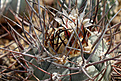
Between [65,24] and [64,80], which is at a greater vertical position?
[65,24]

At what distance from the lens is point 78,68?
51 centimetres

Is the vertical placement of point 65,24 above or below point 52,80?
above

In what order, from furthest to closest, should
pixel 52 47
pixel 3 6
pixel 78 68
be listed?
pixel 3 6 → pixel 52 47 → pixel 78 68

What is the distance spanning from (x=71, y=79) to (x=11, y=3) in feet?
3.79

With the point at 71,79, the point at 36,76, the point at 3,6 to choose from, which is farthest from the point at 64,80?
the point at 3,6

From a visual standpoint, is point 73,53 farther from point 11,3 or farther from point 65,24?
point 11,3

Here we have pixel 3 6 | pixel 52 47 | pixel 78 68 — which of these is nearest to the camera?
pixel 78 68

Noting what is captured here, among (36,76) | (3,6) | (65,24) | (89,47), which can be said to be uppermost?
(3,6)

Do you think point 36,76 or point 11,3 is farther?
point 11,3

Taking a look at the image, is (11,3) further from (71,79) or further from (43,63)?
(71,79)

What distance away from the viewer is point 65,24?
0.56 meters

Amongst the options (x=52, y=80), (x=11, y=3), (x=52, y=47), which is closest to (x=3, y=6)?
(x=11, y=3)

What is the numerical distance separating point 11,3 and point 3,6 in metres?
0.08

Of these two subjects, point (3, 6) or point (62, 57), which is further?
point (3, 6)
